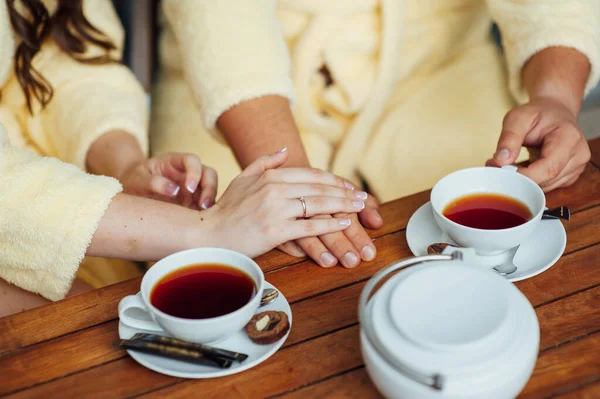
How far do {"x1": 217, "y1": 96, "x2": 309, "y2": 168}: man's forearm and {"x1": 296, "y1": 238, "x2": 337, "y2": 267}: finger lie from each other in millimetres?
239

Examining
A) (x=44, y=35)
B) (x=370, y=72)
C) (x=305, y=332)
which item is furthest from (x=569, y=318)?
(x=44, y=35)

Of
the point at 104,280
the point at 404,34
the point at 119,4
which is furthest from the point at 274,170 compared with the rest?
the point at 119,4

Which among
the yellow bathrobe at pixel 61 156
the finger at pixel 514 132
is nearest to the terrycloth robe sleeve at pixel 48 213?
the yellow bathrobe at pixel 61 156

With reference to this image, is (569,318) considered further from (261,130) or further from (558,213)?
(261,130)

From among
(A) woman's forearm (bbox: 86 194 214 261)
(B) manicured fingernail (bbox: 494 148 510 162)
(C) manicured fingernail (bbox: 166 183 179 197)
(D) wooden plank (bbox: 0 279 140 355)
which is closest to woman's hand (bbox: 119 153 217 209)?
(C) manicured fingernail (bbox: 166 183 179 197)

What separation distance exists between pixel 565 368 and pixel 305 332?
28 cm

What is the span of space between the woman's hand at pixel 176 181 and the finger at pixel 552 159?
0.47m

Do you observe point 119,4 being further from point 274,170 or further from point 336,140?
point 274,170

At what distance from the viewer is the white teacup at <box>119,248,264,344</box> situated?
27.9 inches

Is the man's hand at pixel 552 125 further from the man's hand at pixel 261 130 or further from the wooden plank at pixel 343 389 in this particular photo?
the wooden plank at pixel 343 389

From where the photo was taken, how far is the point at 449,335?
23.9 inches

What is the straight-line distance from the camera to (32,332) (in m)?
0.82

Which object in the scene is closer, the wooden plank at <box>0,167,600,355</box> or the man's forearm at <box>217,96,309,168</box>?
the wooden plank at <box>0,167,600,355</box>

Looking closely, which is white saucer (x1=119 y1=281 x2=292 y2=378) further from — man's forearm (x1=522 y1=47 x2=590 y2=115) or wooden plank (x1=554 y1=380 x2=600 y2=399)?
man's forearm (x1=522 y1=47 x2=590 y2=115)
